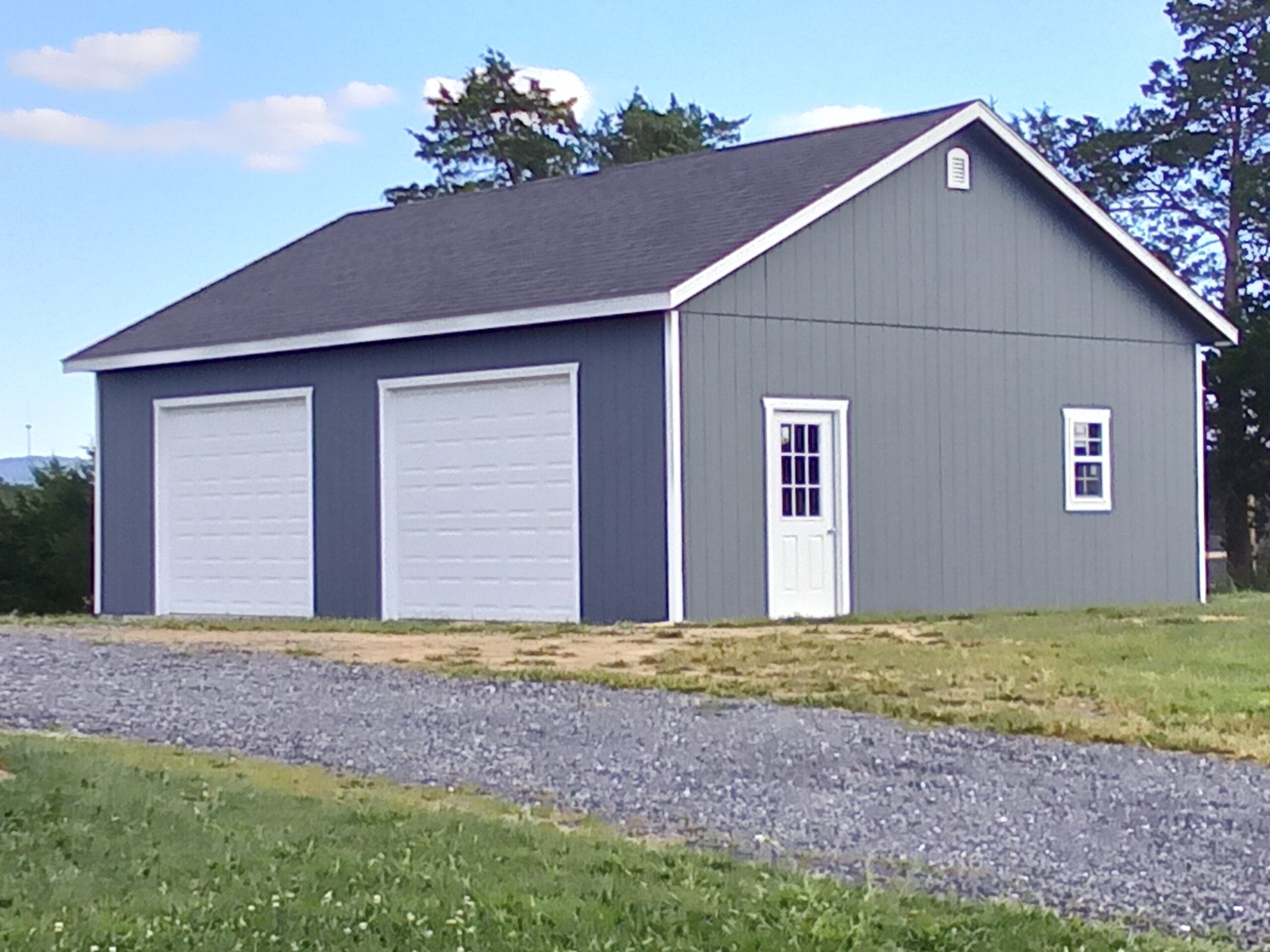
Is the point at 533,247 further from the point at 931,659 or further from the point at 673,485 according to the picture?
the point at 931,659

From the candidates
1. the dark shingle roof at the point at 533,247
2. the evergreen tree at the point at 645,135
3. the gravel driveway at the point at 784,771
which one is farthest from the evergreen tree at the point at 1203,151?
the gravel driveway at the point at 784,771

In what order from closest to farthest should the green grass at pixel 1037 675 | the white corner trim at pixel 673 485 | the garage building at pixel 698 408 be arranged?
1. the green grass at pixel 1037 675
2. the white corner trim at pixel 673 485
3. the garage building at pixel 698 408

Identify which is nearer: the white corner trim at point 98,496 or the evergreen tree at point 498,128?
the white corner trim at point 98,496

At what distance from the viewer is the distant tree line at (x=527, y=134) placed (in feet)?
163

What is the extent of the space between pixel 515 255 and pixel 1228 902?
14640 millimetres

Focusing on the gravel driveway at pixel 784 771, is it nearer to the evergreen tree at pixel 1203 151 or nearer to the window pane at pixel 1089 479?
the window pane at pixel 1089 479

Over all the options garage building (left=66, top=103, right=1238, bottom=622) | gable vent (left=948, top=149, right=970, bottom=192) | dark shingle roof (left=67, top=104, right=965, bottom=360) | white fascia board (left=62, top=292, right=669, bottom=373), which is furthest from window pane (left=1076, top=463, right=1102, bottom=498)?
white fascia board (left=62, top=292, right=669, bottom=373)

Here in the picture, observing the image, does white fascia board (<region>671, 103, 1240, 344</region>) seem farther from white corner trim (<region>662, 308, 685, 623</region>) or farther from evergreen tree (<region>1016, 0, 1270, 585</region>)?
evergreen tree (<region>1016, 0, 1270, 585</region>)

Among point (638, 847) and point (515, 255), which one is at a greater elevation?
point (515, 255)

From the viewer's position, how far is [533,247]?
20875 mm

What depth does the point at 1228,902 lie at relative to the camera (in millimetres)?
6984

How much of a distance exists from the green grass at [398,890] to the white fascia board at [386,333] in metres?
9.60

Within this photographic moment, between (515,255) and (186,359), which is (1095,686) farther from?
(186,359)

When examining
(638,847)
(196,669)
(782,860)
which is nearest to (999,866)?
(782,860)
